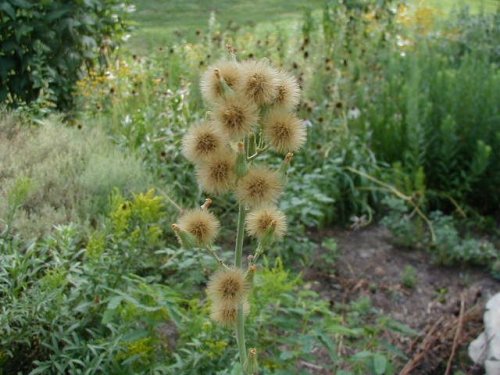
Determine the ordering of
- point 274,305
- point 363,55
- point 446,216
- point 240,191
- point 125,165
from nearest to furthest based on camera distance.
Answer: point 240,191
point 274,305
point 125,165
point 446,216
point 363,55

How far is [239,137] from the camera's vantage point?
5.62 feet

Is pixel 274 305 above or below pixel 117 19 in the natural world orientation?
below

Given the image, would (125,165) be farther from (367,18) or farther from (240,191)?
(367,18)

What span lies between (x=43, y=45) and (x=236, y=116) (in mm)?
4136

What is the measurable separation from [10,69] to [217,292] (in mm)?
4126

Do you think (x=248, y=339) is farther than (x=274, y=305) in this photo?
No

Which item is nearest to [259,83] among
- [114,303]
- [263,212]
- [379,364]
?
[263,212]

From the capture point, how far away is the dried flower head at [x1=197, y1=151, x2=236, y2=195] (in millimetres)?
1757

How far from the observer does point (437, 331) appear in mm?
3787

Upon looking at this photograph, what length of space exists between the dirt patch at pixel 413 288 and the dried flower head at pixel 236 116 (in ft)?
6.97

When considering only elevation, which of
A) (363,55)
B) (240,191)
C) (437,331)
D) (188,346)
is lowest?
(437,331)

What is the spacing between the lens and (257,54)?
253 inches

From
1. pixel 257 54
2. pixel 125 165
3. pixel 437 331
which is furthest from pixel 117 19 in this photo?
pixel 437 331

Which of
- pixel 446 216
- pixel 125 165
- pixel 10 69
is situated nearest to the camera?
pixel 125 165
